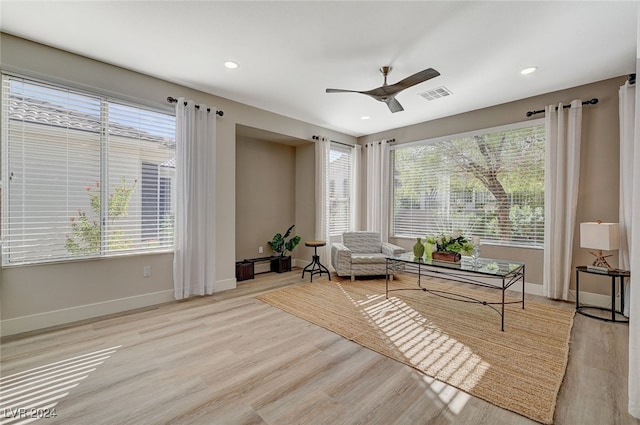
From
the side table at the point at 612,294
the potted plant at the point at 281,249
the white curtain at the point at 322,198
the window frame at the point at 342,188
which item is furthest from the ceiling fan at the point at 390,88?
the potted plant at the point at 281,249

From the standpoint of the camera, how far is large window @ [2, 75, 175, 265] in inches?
109

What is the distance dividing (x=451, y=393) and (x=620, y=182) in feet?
11.3

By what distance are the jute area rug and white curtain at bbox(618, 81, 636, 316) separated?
3.04 ft

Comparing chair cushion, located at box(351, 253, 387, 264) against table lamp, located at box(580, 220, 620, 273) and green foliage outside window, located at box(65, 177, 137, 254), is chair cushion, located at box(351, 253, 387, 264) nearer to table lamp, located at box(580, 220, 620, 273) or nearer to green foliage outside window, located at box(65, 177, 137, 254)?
table lamp, located at box(580, 220, 620, 273)

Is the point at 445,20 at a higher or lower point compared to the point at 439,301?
higher

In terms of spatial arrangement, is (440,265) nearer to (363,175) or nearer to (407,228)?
(407,228)

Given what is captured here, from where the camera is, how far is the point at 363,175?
631cm

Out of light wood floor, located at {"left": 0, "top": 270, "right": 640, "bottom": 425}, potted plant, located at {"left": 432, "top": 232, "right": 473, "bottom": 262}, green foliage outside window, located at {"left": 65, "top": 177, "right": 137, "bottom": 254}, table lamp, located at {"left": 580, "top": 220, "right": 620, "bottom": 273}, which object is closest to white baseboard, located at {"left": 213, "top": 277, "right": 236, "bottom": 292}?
light wood floor, located at {"left": 0, "top": 270, "right": 640, "bottom": 425}

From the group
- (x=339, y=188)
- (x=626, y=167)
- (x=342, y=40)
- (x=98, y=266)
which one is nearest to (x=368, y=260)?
(x=339, y=188)

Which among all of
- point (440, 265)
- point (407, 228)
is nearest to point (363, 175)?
point (407, 228)

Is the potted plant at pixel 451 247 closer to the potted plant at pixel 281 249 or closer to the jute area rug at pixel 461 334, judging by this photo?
the jute area rug at pixel 461 334

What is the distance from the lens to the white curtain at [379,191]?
5.84 m

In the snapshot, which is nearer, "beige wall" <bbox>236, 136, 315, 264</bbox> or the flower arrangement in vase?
the flower arrangement in vase

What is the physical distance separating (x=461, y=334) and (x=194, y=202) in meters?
3.54
